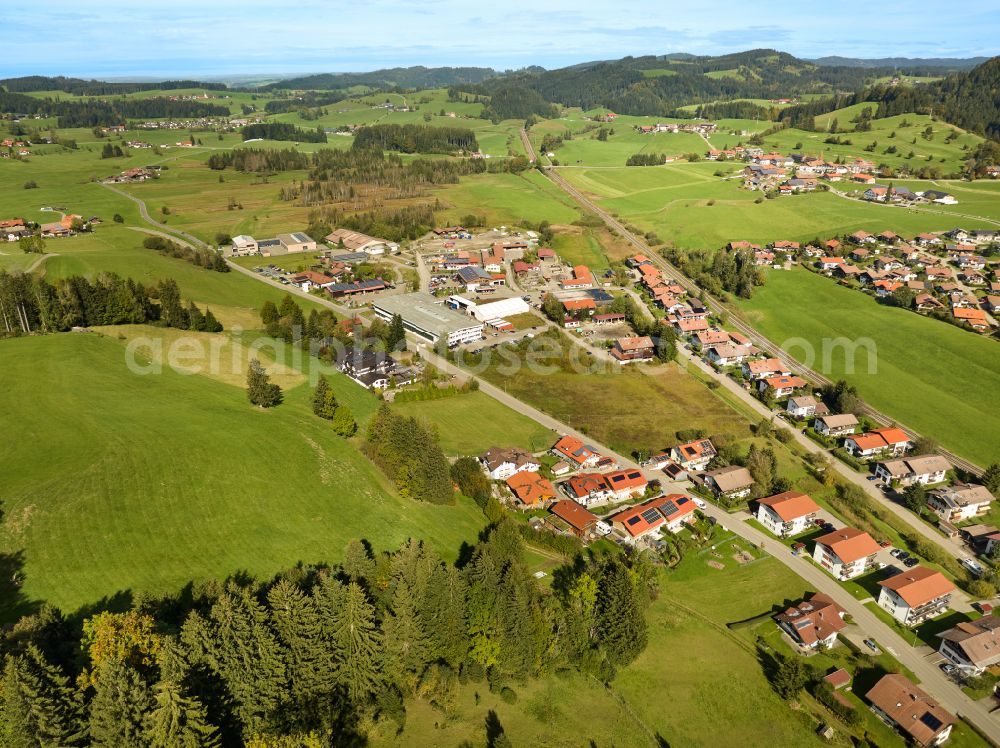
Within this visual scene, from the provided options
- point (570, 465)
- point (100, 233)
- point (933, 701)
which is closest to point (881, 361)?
point (570, 465)

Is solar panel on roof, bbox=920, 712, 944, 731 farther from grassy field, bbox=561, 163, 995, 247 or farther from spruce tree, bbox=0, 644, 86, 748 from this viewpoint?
grassy field, bbox=561, 163, 995, 247

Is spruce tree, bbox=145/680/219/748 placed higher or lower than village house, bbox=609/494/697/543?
higher

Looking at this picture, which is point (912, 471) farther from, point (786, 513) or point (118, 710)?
point (118, 710)

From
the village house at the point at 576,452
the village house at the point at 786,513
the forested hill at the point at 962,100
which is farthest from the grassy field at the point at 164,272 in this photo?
the forested hill at the point at 962,100

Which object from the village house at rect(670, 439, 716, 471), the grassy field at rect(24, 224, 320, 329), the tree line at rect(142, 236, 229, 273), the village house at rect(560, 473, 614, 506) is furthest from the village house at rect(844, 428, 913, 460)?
the tree line at rect(142, 236, 229, 273)

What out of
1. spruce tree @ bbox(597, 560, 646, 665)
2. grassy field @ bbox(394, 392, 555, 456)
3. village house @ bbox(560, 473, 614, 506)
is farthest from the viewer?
grassy field @ bbox(394, 392, 555, 456)

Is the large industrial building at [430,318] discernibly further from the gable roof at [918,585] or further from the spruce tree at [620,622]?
the gable roof at [918,585]

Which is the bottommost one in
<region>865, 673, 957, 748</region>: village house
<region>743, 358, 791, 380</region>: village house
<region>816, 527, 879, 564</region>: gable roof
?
<region>865, 673, 957, 748</region>: village house
